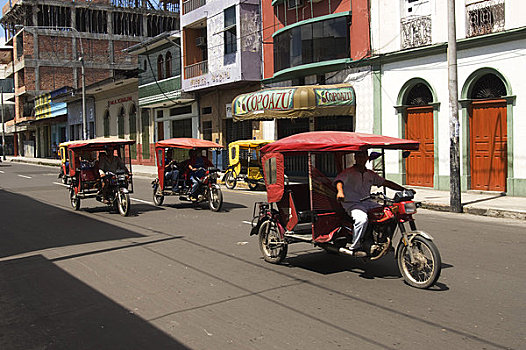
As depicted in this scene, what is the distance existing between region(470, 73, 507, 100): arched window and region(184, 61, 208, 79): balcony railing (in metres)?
16.9

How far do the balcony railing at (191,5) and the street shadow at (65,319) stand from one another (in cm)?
2608

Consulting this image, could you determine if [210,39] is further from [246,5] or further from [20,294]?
[20,294]

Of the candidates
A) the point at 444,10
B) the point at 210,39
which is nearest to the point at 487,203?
the point at 444,10

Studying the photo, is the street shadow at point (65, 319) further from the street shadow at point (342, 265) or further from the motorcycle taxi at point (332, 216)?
the street shadow at point (342, 265)

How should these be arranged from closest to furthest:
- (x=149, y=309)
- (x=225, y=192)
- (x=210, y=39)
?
(x=149, y=309) < (x=225, y=192) < (x=210, y=39)

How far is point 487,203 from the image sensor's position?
1480 cm

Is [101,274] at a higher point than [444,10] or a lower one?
lower

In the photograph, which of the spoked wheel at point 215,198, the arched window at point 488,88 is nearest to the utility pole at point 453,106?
the arched window at point 488,88

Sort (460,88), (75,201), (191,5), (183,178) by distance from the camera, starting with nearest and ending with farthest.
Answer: (75,201) → (183,178) → (460,88) → (191,5)

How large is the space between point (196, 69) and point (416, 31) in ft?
50.9

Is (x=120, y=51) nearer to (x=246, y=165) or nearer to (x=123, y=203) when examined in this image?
(x=246, y=165)

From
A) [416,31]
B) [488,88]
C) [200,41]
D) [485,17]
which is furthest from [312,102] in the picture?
[200,41]

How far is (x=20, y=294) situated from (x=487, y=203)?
39.6 ft

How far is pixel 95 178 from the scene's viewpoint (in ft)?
51.6
